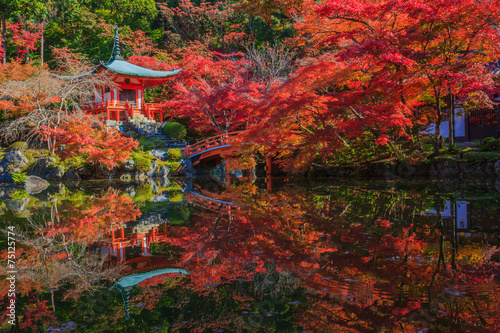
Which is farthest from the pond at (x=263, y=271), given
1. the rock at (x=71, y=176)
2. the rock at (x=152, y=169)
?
the rock at (x=152, y=169)

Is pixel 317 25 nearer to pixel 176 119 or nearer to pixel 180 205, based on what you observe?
pixel 180 205

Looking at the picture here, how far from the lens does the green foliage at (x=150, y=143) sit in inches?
853

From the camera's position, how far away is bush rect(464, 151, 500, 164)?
13038mm

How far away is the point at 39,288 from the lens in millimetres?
3541

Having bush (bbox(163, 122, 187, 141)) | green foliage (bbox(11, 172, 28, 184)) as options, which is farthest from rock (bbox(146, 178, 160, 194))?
bush (bbox(163, 122, 187, 141))

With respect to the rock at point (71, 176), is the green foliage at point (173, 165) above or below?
above

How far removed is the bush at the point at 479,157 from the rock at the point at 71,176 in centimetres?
1635

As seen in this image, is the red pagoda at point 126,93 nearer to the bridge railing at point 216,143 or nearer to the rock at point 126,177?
the bridge railing at point 216,143

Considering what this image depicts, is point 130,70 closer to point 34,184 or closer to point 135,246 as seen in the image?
point 34,184

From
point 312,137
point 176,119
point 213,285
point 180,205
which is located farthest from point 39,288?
point 176,119

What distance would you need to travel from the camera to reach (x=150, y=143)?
21.9m

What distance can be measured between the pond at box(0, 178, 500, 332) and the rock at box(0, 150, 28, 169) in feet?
39.6

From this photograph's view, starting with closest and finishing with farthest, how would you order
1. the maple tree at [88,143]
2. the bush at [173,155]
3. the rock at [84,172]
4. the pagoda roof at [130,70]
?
the maple tree at [88,143]
the rock at [84,172]
the bush at [173,155]
the pagoda roof at [130,70]

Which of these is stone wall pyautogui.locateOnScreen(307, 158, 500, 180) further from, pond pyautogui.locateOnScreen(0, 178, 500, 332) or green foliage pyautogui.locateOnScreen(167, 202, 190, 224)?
green foliage pyautogui.locateOnScreen(167, 202, 190, 224)
